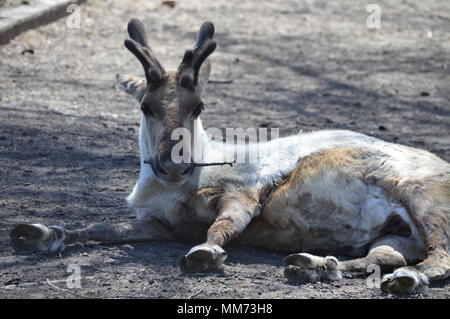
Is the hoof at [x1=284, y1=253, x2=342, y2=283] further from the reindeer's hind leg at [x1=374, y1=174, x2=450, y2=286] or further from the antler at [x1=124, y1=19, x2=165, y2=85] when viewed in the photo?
the antler at [x1=124, y1=19, x2=165, y2=85]

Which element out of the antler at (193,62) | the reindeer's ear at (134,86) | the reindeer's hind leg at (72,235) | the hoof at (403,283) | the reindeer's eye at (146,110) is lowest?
the hoof at (403,283)

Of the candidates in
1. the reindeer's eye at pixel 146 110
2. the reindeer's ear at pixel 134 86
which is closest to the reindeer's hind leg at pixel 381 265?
the reindeer's eye at pixel 146 110

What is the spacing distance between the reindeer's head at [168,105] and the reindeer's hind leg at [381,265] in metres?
0.90

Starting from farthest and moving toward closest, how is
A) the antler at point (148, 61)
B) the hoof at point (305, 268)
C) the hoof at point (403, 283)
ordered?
the antler at point (148, 61) < the hoof at point (305, 268) < the hoof at point (403, 283)

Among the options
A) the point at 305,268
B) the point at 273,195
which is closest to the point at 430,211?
the point at 305,268

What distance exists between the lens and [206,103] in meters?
10.1

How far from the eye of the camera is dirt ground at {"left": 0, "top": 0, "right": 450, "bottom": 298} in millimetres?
5273

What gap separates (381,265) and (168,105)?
1.62 meters

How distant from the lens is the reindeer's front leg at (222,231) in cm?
527

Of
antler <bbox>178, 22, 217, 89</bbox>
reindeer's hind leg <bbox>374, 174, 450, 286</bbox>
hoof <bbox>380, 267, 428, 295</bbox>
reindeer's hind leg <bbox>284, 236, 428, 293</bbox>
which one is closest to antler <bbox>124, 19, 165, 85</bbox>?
antler <bbox>178, 22, 217, 89</bbox>

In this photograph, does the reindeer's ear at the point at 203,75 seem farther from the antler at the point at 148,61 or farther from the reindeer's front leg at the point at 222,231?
the reindeer's front leg at the point at 222,231

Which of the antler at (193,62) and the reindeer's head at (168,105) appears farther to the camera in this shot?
the antler at (193,62)
